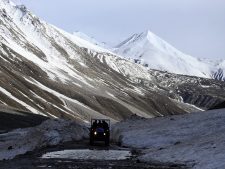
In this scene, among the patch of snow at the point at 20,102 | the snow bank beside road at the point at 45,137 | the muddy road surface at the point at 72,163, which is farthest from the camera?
the patch of snow at the point at 20,102

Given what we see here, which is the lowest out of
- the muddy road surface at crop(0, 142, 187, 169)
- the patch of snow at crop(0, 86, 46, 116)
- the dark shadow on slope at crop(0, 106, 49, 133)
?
the muddy road surface at crop(0, 142, 187, 169)

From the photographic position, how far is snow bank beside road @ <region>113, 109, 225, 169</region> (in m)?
29.4

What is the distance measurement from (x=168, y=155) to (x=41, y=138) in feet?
48.6

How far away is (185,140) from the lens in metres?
42.9

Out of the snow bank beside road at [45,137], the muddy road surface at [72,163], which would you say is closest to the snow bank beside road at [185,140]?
the muddy road surface at [72,163]

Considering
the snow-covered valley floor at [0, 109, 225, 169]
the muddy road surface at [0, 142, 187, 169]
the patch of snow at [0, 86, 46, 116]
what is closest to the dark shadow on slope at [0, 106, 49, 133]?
the patch of snow at [0, 86, 46, 116]

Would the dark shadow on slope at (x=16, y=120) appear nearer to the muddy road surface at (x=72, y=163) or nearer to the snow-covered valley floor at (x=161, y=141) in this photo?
the snow-covered valley floor at (x=161, y=141)

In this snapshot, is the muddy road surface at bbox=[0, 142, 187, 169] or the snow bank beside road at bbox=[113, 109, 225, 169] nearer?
the muddy road surface at bbox=[0, 142, 187, 169]

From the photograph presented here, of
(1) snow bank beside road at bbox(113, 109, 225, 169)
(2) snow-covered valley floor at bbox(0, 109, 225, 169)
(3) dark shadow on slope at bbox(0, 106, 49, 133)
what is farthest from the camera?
(3) dark shadow on slope at bbox(0, 106, 49, 133)

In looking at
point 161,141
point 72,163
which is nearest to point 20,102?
point 161,141

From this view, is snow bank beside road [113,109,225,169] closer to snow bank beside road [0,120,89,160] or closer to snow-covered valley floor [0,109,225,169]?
snow-covered valley floor [0,109,225,169]

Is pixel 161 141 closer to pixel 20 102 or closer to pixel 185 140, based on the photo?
pixel 185 140

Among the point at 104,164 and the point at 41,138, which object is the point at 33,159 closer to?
Result: the point at 104,164

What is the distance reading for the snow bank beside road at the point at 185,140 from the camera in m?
29.4
